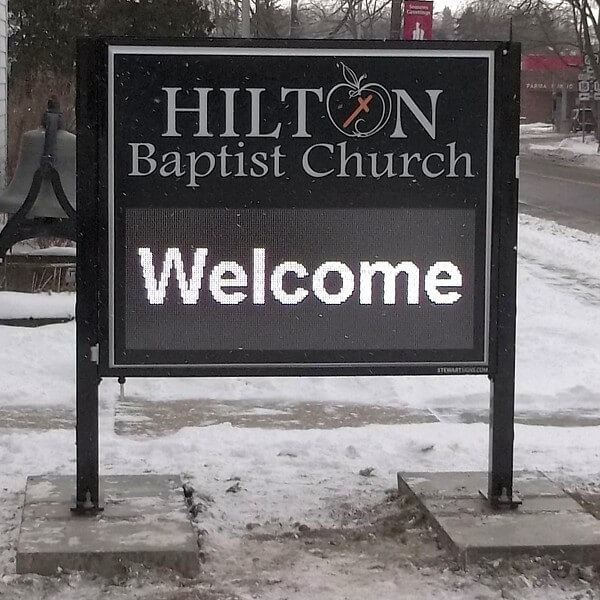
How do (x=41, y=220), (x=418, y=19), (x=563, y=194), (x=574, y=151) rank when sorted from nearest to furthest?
(x=41, y=220) < (x=418, y=19) < (x=563, y=194) < (x=574, y=151)

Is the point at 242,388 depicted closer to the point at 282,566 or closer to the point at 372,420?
the point at 372,420

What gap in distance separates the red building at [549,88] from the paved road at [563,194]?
39.5 meters

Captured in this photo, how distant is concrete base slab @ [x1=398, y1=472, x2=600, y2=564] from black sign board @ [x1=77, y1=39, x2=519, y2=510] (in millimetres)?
589

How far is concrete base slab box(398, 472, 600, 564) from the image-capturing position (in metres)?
4.34

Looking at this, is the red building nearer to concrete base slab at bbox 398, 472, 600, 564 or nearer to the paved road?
the paved road

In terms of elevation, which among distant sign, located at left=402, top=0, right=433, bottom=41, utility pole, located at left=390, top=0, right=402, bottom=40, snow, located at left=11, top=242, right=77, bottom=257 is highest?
utility pole, located at left=390, top=0, right=402, bottom=40

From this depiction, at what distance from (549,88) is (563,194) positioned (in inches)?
2594

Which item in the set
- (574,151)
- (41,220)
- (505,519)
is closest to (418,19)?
(41,220)

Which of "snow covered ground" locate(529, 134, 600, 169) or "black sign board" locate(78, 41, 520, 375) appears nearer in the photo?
"black sign board" locate(78, 41, 520, 375)

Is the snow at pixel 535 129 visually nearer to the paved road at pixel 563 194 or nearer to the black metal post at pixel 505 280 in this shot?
the paved road at pixel 563 194

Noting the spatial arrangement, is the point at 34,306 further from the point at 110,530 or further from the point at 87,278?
the point at 110,530

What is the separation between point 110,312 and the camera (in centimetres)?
446

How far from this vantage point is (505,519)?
4625mm

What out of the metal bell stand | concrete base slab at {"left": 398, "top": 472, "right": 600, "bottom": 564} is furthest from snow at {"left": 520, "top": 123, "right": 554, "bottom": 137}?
concrete base slab at {"left": 398, "top": 472, "right": 600, "bottom": 564}
